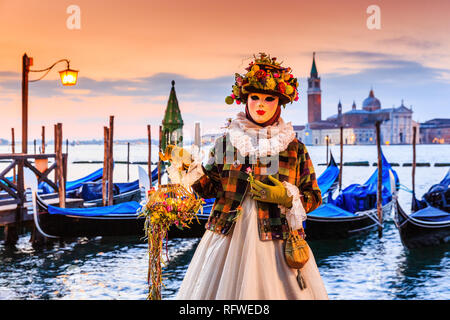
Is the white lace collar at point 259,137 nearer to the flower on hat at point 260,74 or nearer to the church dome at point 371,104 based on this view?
the flower on hat at point 260,74

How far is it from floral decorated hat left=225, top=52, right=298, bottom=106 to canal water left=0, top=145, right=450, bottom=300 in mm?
4091

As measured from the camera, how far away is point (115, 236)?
8.97m

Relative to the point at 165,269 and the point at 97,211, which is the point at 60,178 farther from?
the point at 165,269

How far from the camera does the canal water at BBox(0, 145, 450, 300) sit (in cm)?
617

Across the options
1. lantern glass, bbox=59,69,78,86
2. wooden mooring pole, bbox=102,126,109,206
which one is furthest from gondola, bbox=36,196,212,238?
wooden mooring pole, bbox=102,126,109,206

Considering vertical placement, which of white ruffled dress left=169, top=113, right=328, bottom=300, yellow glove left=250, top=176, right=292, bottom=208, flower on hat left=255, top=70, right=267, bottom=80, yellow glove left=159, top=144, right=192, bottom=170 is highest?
flower on hat left=255, top=70, right=267, bottom=80

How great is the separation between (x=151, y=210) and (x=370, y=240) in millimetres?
7844

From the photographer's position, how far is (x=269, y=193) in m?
2.07

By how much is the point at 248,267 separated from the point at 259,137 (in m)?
0.56

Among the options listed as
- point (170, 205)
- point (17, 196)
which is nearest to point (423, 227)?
point (17, 196)

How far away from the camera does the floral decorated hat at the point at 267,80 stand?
2240 millimetres

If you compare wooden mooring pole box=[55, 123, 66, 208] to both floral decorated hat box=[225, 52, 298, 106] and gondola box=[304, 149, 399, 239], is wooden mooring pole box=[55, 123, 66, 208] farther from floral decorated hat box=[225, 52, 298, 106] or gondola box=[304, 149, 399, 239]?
floral decorated hat box=[225, 52, 298, 106]

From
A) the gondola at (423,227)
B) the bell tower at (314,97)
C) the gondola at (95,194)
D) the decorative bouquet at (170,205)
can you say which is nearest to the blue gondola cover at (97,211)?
the gondola at (95,194)
